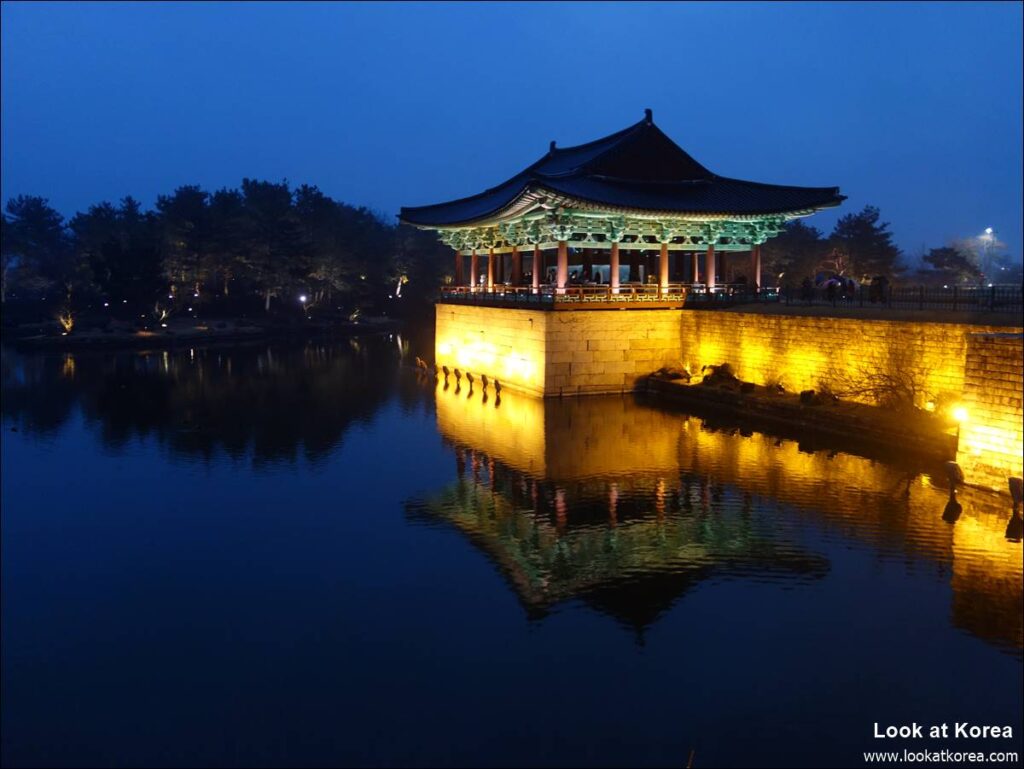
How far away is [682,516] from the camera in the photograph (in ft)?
51.5

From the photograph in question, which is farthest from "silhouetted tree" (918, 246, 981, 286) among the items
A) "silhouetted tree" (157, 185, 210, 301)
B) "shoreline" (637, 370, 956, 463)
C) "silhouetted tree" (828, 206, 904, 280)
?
"silhouetted tree" (157, 185, 210, 301)

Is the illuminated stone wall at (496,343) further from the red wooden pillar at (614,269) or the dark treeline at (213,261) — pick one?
the dark treeline at (213,261)

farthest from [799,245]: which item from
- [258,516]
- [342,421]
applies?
[258,516]

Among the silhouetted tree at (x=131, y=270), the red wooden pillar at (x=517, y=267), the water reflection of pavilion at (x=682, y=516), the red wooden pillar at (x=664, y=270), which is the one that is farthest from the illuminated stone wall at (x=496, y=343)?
the silhouetted tree at (x=131, y=270)

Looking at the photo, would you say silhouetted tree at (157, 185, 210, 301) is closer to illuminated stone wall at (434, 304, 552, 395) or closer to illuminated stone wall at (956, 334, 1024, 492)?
illuminated stone wall at (434, 304, 552, 395)

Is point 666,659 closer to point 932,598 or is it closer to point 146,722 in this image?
point 932,598

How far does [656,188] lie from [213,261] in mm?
44548

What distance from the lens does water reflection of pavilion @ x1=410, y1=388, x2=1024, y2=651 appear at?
1214 centimetres

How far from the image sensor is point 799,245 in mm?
66312

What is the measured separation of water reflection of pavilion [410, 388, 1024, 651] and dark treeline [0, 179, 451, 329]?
46731mm

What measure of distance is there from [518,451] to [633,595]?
1004cm

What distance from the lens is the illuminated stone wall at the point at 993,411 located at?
15.6 m

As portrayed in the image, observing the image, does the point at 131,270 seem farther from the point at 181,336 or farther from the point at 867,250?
the point at 867,250

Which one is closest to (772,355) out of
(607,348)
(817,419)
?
(817,419)
